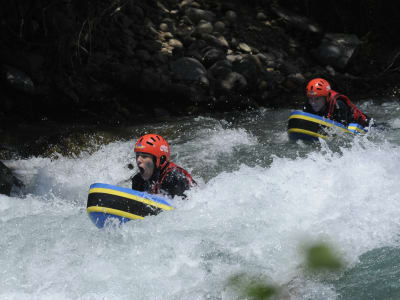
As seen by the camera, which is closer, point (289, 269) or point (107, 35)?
point (289, 269)

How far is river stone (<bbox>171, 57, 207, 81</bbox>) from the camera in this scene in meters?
11.4

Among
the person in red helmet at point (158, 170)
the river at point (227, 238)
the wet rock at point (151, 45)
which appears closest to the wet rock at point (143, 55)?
the wet rock at point (151, 45)

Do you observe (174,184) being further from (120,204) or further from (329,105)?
(329,105)

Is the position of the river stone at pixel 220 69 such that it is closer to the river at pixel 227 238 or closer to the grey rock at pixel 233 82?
the grey rock at pixel 233 82

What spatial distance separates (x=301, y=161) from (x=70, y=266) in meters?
2.88

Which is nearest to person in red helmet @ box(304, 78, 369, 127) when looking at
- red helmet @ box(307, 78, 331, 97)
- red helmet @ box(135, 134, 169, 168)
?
red helmet @ box(307, 78, 331, 97)

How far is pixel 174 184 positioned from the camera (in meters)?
5.65

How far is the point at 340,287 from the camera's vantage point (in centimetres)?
460

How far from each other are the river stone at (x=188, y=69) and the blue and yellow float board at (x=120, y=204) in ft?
20.7

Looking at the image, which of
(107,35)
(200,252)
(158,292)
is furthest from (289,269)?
(107,35)

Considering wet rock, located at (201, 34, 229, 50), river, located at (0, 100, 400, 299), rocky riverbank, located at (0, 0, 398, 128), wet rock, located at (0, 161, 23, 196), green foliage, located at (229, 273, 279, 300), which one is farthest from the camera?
wet rock, located at (201, 34, 229, 50)

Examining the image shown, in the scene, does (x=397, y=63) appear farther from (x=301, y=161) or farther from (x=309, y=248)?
(x=309, y=248)

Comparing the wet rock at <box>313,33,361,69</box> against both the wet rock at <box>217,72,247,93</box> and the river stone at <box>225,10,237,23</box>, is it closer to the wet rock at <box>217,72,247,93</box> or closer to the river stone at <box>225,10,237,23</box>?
the river stone at <box>225,10,237,23</box>

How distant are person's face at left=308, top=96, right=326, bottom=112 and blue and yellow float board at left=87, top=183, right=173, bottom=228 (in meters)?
4.56
